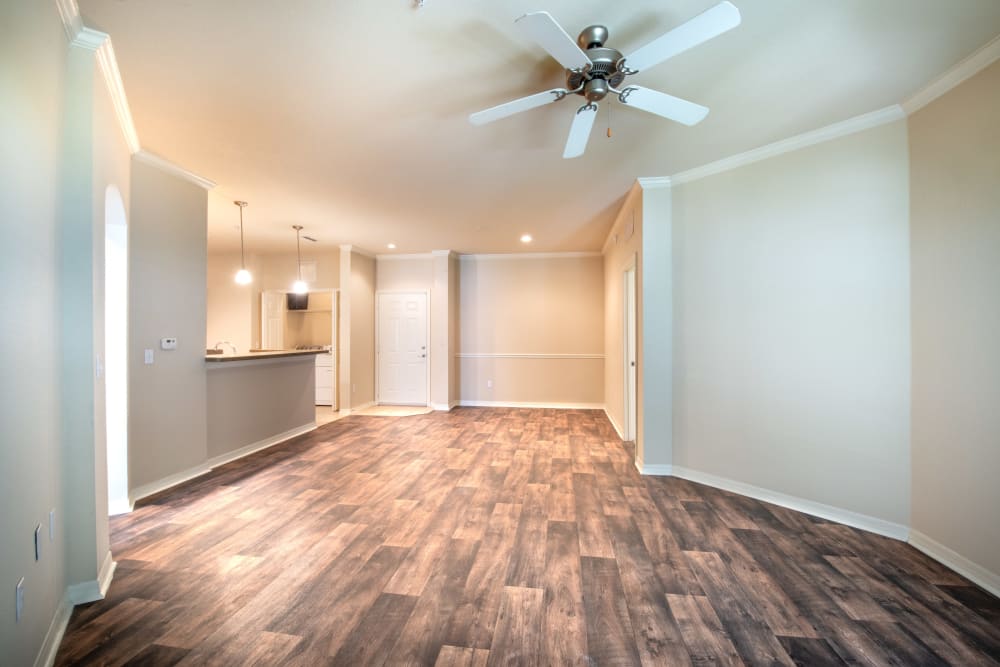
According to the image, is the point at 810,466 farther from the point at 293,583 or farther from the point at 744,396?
the point at 293,583

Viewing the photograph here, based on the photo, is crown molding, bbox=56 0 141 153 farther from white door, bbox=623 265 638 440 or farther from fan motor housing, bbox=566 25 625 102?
white door, bbox=623 265 638 440

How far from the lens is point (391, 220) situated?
4.69 m

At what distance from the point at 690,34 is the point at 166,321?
389 cm

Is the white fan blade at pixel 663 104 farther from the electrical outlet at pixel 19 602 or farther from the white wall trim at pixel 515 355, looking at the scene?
the white wall trim at pixel 515 355

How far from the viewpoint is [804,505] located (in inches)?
110

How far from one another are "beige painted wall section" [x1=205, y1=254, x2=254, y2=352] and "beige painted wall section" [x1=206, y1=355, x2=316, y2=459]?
2.33m

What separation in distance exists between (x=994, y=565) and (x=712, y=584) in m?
1.31

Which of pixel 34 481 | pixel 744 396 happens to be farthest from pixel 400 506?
pixel 744 396

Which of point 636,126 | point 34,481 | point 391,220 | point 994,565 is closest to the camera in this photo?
point 34,481

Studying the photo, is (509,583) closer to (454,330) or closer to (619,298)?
(619,298)

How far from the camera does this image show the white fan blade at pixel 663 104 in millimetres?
1836

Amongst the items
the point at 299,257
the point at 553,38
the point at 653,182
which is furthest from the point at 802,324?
the point at 299,257

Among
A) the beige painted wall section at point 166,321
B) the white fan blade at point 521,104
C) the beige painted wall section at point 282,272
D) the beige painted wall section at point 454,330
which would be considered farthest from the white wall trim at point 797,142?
the beige painted wall section at point 282,272

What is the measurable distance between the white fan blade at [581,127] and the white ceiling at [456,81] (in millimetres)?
267
